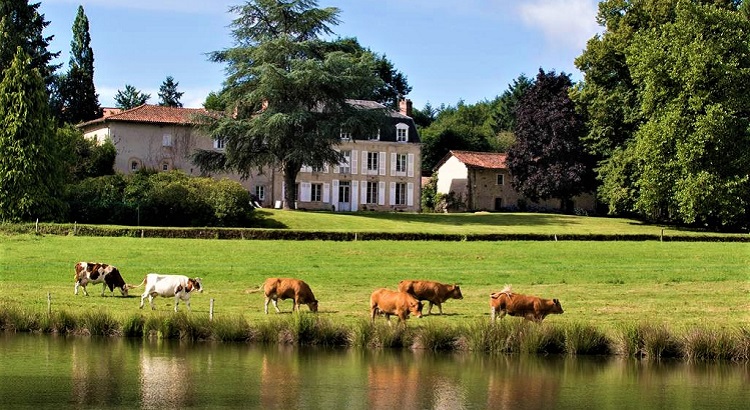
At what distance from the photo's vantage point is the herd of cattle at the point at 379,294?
2622 cm

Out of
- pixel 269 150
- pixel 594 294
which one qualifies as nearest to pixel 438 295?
pixel 594 294


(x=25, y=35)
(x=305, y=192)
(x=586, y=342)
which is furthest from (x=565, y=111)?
(x=586, y=342)

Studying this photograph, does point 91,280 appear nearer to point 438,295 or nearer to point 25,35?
point 438,295

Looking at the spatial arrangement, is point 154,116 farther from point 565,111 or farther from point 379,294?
point 379,294

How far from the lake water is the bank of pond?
477 millimetres

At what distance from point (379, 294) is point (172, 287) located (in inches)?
227

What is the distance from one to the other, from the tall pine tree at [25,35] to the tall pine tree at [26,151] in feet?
34.7

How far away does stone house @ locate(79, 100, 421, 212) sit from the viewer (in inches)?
2997

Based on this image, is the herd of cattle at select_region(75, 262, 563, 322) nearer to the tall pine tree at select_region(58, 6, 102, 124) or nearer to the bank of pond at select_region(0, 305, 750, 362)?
the bank of pond at select_region(0, 305, 750, 362)

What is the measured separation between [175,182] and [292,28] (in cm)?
1598

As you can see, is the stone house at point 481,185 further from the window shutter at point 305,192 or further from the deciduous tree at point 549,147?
the window shutter at point 305,192

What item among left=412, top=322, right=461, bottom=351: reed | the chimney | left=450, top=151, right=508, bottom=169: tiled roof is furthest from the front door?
left=412, top=322, right=461, bottom=351: reed

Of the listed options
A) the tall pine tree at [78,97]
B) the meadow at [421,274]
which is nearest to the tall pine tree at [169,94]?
the tall pine tree at [78,97]

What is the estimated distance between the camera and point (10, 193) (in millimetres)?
51969
